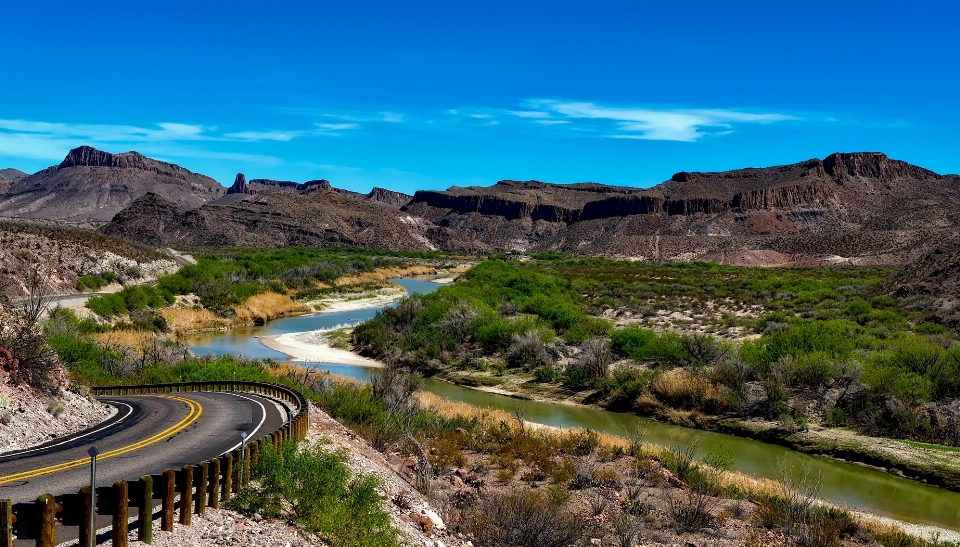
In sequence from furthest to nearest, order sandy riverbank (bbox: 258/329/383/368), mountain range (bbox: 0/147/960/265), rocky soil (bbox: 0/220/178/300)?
mountain range (bbox: 0/147/960/265)
rocky soil (bbox: 0/220/178/300)
sandy riverbank (bbox: 258/329/383/368)

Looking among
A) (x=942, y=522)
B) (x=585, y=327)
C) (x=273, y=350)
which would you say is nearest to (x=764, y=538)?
(x=942, y=522)

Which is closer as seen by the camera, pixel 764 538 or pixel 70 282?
pixel 764 538

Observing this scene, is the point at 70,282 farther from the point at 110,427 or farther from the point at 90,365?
the point at 110,427

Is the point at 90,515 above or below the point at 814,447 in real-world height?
above

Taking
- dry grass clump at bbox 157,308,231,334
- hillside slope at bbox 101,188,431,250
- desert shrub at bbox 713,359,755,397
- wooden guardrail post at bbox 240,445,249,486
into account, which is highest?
hillside slope at bbox 101,188,431,250

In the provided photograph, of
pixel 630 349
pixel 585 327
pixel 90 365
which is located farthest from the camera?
pixel 585 327

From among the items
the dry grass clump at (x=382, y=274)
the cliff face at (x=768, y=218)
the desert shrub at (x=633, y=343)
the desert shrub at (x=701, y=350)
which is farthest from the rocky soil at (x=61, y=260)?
the cliff face at (x=768, y=218)

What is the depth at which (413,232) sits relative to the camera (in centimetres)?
17812

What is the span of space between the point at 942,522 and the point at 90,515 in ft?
51.4

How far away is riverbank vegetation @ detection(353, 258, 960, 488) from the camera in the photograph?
20250 millimetres

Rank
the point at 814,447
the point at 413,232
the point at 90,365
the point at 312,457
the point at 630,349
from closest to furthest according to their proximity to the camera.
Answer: the point at 312,457 → the point at 814,447 → the point at 90,365 → the point at 630,349 → the point at 413,232

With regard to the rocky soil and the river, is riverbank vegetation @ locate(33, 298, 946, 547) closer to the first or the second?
the river

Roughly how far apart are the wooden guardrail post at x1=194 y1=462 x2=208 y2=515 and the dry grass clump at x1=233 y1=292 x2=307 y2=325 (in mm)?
40679

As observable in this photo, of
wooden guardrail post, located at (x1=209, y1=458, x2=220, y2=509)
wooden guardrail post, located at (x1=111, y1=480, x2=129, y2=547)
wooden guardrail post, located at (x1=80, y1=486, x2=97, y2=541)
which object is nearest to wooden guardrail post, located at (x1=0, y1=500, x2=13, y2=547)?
wooden guardrail post, located at (x1=80, y1=486, x2=97, y2=541)
